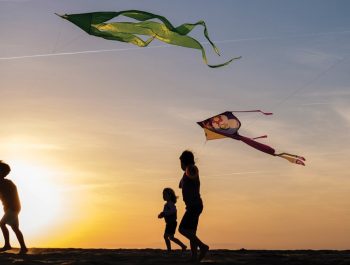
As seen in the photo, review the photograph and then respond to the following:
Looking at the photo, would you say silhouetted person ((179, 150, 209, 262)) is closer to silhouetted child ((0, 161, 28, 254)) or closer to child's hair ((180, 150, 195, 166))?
child's hair ((180, 150, 195, 166))

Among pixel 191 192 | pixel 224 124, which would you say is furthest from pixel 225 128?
pixel 191 192

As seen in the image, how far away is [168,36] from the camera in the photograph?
1441 centimetres

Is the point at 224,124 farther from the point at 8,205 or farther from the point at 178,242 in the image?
the point at 8,205

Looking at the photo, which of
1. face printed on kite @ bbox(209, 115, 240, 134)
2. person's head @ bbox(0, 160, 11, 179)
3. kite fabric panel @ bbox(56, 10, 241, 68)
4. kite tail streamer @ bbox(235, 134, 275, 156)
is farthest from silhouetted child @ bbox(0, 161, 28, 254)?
kite tail streamer @ bbox(235, 134, 275, 156)

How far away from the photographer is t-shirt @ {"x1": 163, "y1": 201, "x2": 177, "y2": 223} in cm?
1634

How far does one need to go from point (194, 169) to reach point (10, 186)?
4.89m

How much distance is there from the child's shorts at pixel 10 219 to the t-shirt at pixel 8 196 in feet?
0.35

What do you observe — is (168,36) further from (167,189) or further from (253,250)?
(253,250)

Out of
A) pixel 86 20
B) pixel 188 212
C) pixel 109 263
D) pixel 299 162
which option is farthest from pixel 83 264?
pixel 86 20

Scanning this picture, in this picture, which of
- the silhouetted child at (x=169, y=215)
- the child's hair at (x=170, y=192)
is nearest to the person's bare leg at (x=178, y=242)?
the silhouetted child at (x=169, y=215)

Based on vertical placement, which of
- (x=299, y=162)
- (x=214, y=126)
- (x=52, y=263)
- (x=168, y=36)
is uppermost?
(x=168, y=36)

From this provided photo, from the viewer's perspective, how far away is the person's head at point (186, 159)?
1184 centimetres

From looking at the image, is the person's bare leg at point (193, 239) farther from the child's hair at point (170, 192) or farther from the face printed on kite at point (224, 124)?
the child's hair at point (170, 192)

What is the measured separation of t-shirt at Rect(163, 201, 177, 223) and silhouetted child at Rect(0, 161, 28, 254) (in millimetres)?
3821
